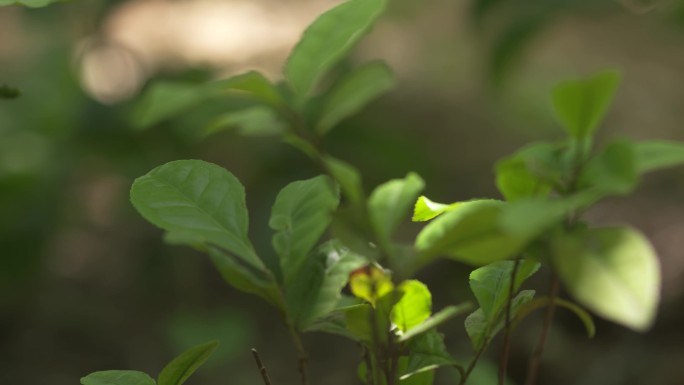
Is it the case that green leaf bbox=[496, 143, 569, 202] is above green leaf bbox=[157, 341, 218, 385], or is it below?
above

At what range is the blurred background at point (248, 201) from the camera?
229 centimetres

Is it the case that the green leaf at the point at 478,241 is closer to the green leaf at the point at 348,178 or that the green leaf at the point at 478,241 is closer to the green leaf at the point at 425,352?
the green leaf at the point at 348,178

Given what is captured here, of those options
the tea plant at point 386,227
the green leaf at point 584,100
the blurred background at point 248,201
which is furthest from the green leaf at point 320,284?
the blurred background at point 248,201

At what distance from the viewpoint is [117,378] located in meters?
0.53

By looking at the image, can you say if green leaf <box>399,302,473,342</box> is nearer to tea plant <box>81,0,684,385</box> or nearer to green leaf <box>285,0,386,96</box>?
tea plant <box>81,0,684,385</box>

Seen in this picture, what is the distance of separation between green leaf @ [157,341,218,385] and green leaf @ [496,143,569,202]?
170 mm

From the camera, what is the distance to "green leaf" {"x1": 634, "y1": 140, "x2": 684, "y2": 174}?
39 centimetres

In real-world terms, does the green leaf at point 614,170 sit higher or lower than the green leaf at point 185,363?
higher

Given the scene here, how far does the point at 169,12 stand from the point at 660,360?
11.3ft

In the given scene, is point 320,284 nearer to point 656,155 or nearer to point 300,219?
point 300,219

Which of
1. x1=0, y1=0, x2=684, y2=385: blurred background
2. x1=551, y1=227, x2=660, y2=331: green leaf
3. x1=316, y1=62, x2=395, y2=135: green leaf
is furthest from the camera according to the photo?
x1=0, y1=0, x2=684, y2=385: blurred background

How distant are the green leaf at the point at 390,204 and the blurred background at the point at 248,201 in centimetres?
133

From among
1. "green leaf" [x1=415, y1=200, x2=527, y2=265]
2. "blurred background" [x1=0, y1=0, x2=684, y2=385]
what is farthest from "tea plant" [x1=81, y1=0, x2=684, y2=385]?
"blurred background" [x1=0, y1=0, x2=684, y2=385]

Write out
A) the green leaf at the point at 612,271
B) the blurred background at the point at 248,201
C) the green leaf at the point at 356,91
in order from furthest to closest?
the blurred background at the point at 248,201
the green leaf at the point at 356,91
the green leaf at the point at 612,271
